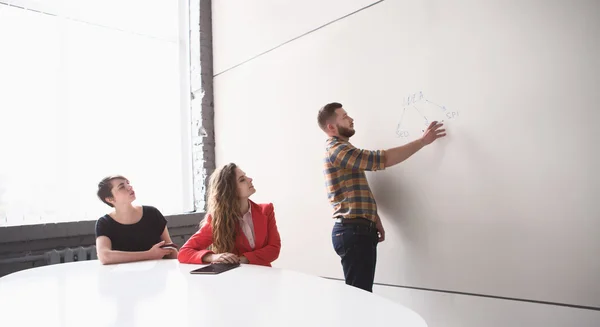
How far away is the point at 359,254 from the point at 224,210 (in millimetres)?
709

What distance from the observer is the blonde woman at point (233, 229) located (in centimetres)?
189

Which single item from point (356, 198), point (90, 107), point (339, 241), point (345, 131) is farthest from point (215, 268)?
point (90, 107)

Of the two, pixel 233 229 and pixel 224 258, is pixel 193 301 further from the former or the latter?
pixel 233 229

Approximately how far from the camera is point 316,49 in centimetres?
273

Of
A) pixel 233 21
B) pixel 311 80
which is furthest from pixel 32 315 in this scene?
pixel 233 21

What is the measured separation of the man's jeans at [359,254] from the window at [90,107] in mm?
2157

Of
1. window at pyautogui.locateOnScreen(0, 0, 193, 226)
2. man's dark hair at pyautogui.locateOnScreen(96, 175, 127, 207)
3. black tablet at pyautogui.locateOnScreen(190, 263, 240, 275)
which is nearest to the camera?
black tablet at pyautogui.locateOnScreen(190, 263, 240, 275)

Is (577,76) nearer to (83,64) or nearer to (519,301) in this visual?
(519,301)

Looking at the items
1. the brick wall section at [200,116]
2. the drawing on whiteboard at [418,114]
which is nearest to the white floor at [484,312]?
the drawing on whiteboard at [418,114]

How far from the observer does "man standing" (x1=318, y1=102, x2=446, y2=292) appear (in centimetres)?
200

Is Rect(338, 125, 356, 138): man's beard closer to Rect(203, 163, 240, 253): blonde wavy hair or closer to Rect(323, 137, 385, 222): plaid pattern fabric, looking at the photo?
Rect(323, 137, 385, 222): plaid pattern fabric

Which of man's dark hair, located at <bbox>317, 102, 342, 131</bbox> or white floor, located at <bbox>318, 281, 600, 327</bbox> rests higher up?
man's dark hair, located at <bbox>317, 102, 342, 131</bbox>

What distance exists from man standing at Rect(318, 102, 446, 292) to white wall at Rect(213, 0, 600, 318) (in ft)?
0.67

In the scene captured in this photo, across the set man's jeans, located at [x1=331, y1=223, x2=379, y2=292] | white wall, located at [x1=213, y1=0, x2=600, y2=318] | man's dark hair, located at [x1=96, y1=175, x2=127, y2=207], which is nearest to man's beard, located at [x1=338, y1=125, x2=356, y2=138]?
white wall, located at [x1=213, y1=0, x2=600, y2=318]
